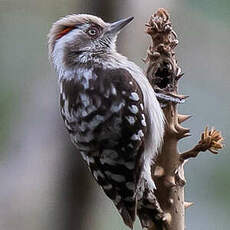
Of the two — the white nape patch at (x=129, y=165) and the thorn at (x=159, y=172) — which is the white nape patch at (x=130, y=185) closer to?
the white nape patch at (x=129, y=165)

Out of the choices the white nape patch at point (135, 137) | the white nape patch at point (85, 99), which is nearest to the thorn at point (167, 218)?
the white nape patch at point (135, 137)

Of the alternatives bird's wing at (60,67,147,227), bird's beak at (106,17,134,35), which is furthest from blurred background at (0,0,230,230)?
bird's wing at (60,67,147,227)

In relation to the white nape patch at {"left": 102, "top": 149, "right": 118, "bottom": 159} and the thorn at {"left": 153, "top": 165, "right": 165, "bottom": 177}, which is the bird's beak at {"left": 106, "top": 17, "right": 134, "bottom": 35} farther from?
the thorn at {"left": 153, "top": 165, "right": 165, "bottom": 177}

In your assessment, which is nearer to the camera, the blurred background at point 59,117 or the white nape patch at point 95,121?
the white nape patch at point 95,121

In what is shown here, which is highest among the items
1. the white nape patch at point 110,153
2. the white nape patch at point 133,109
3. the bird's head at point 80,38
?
the bird's head at point 80,38

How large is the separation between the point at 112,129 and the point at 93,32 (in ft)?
1.54

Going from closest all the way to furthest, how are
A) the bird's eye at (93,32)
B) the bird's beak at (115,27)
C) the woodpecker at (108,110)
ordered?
the woodpecker at (108,110)
the bird's beak at (115,27)
the bird's eye at (93,32)

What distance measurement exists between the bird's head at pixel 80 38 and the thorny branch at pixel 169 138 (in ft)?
1.18

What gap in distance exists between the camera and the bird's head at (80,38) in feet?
9.48

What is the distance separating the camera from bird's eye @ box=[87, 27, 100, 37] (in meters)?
2.95

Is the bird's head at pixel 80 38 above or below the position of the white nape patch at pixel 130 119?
above

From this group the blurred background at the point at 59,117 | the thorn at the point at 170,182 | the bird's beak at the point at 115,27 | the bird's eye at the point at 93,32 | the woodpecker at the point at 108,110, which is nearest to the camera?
the thorn at the point at 170,182

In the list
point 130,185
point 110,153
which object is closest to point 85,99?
point 110,153

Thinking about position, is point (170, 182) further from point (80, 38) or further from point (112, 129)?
point (80, 38)
